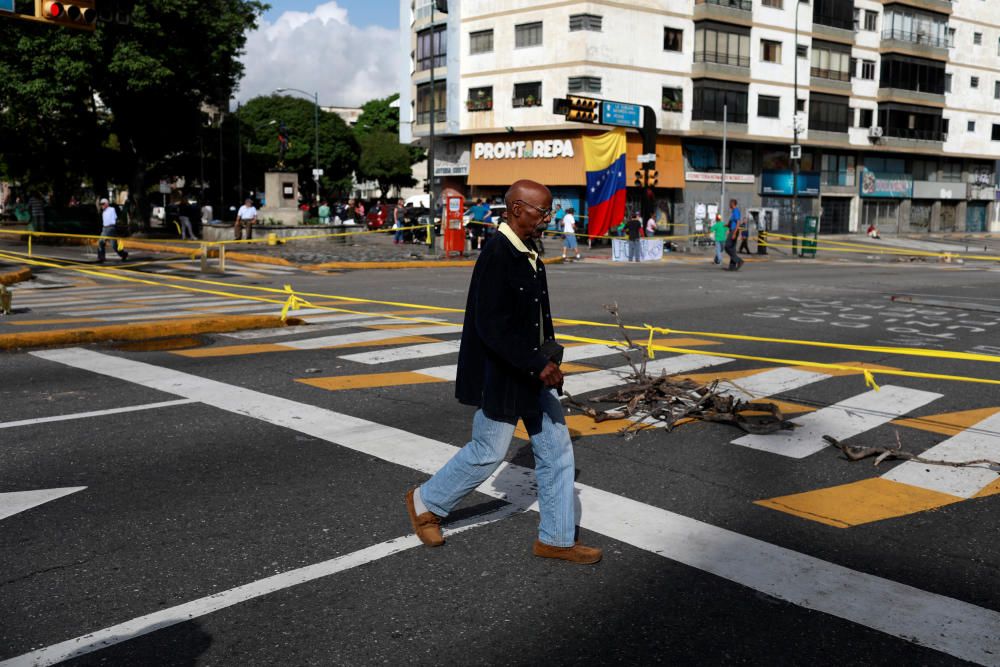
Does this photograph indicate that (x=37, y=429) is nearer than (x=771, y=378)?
Yes

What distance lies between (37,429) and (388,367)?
11.4ft

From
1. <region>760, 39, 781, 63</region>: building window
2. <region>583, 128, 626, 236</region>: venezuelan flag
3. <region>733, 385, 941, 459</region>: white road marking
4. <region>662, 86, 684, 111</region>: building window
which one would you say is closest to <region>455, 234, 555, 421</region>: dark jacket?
<region>733, 385, 941, 459</region>: white road marking

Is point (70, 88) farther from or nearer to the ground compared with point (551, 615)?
farther from the ground

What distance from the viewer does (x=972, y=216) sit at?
6681 cm

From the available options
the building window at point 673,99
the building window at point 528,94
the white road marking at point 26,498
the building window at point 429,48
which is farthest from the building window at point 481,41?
the white road marking at point 26,498

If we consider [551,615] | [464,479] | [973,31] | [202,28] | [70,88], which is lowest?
[551,615]

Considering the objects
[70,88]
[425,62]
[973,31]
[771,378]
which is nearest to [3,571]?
[771,378]

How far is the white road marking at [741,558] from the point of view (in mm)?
3707

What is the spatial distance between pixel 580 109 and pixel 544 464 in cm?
3338

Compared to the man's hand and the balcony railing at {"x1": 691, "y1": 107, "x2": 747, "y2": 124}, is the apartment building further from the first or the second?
the man's hand

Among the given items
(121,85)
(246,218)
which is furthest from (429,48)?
(246,218)

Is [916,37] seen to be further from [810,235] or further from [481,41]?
[481,41]

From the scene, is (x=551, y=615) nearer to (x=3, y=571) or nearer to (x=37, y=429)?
(x=3, y=571)

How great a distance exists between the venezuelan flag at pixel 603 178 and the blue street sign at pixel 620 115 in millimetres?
1343
